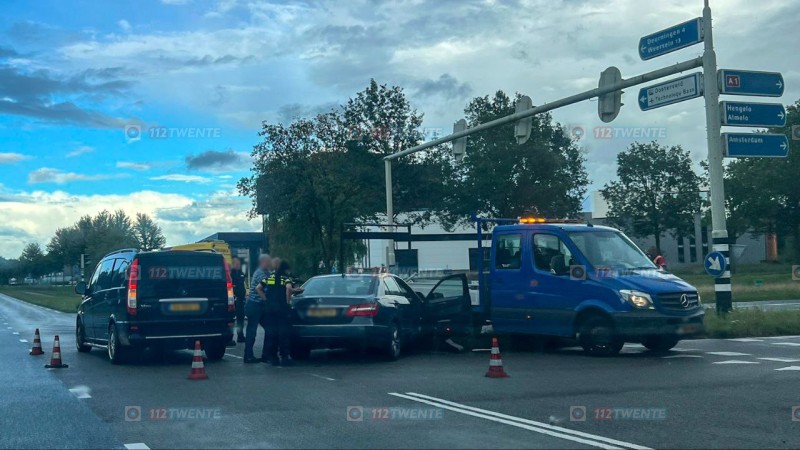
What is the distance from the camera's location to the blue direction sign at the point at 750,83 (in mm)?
17625

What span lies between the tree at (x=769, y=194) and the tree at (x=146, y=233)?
1682 inches

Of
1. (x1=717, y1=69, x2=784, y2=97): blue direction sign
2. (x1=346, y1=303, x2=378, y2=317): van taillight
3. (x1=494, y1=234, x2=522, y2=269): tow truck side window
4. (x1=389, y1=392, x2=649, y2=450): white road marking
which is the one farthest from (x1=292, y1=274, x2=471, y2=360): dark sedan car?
(x1=717, y1=69, x2=784, y2=97): blue direction sign

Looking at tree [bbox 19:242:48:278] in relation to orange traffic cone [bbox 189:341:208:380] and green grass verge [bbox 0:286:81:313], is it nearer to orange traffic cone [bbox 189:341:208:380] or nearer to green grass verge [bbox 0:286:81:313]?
green grass verge [bbox 0:286:81:313]

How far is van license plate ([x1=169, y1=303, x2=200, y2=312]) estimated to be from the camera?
46.3 ft

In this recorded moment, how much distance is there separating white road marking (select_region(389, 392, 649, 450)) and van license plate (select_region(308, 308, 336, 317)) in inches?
161

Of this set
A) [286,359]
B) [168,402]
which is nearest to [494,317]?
[286,359]

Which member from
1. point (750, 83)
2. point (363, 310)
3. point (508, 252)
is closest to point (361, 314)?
point (363, 310)

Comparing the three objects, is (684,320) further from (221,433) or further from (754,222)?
(754,222)

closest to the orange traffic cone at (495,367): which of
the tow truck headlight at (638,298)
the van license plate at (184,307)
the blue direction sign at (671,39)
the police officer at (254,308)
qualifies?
the tow truck headlight at (638,298)

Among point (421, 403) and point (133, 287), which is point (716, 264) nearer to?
point (421, 403)

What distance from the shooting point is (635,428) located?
25.8 ft

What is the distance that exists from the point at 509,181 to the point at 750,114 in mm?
27122

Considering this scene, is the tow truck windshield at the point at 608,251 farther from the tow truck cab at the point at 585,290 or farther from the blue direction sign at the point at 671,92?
the blue direction sign at the point at 671,92

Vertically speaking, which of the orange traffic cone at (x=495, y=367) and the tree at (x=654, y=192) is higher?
the tree at (x=654, y=192)
